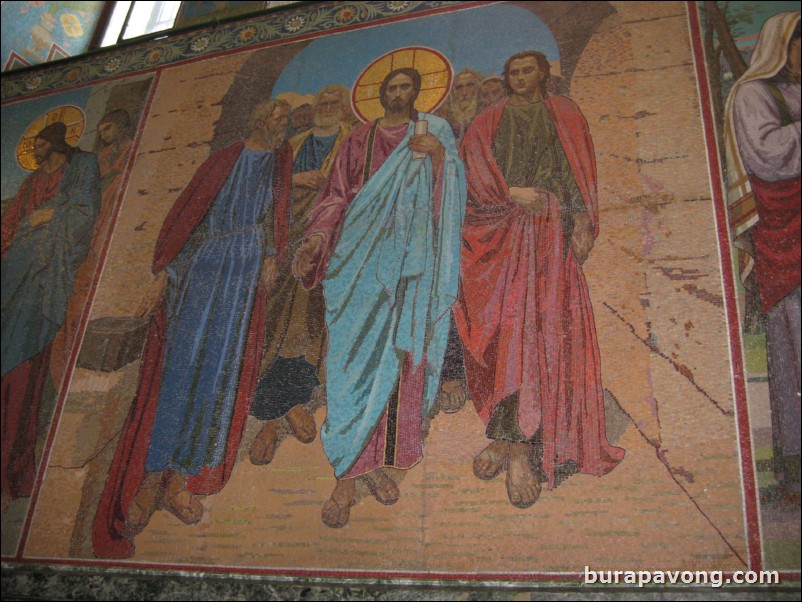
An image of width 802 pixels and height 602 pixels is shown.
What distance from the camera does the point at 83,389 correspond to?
4973 millimetres

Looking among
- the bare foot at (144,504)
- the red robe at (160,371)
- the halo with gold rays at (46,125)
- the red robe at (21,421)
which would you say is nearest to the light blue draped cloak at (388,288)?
the red robe at (160,371)

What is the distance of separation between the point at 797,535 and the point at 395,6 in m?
4.53

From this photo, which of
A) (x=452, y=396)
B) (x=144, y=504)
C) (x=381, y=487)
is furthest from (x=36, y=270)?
(x=452, y=396)

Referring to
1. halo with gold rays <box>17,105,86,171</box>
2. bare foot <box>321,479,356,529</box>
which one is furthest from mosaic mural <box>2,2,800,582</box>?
halo with gold rays <box>17,105,86,171</box>

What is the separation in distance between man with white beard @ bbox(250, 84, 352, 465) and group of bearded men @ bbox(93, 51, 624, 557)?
0.01 metres

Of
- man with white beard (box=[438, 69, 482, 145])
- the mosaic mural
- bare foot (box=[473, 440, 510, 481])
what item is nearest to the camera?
the mosaic mural

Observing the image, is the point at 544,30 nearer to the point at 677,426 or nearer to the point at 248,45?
the point at 248,45

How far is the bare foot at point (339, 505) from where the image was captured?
4020 mm

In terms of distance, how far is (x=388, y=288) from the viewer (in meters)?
4.57

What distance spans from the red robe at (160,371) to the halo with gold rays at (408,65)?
655mm

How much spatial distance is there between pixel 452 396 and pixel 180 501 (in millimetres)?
1710

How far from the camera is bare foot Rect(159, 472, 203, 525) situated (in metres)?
4.29

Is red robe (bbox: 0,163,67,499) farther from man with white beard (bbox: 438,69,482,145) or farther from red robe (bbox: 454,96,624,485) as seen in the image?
man with white beard (bbox: 438,69,482,145)

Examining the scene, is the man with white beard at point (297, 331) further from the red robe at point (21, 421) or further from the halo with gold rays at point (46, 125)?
the halo with gold rays at point (46, 125)
